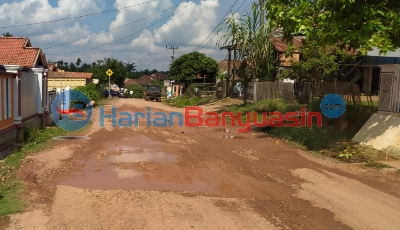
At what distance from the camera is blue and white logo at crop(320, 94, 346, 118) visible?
14.3m

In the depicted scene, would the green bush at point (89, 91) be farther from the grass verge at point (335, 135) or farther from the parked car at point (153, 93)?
the grass verge at point (335, 135)

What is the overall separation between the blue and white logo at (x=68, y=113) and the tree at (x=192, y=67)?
2308cm

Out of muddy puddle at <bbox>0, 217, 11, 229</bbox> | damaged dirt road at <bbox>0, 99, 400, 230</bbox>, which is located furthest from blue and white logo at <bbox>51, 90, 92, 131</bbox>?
muddy puddle at <bbox>0, 217, 11, 229</bbox>

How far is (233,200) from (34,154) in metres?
6.61

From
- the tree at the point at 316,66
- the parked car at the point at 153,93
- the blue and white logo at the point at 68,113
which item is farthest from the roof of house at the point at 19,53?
the parked car at the point at 153,93

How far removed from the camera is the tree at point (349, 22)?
980 centimetres

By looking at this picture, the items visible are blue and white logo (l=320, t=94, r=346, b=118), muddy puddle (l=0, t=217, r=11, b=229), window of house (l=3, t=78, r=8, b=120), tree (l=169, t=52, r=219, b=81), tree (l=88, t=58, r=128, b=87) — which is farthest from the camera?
tree (l=88, t=58, r=128, b=87)

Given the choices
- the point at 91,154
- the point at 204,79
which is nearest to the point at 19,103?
the point at 91,154

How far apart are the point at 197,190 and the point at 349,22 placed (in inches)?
254

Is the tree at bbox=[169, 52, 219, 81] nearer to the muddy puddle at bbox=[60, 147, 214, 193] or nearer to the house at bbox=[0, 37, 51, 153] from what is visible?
the house at bbox=[0, 37, 51, 153]

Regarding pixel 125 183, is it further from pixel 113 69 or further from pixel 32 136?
pixel 113 69

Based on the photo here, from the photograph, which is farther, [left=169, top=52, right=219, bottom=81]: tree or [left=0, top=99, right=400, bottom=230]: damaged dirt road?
[left=169, top=52, right=219, bottom=81]: tree

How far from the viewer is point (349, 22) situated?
10336 mm

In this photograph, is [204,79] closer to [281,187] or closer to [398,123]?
[398,123]
